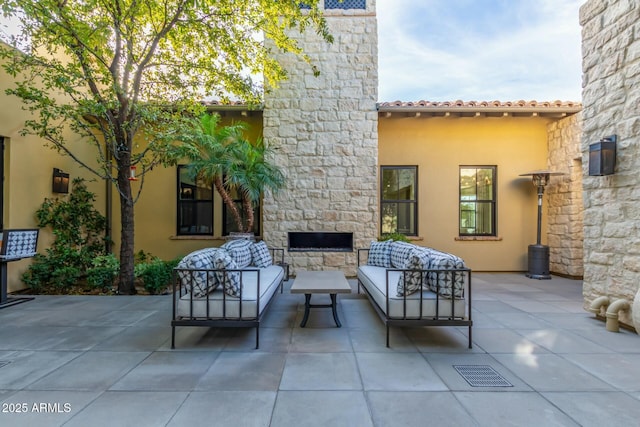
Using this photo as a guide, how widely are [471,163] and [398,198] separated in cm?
188

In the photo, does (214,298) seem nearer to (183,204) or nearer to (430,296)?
(430,296)

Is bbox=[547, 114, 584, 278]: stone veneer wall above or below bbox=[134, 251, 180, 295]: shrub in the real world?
above

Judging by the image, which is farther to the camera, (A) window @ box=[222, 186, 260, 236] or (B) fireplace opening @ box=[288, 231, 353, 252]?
A: (A) window @ box=[222, 186, 260, 236]

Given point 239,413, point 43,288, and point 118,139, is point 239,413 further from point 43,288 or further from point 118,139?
point 43,288

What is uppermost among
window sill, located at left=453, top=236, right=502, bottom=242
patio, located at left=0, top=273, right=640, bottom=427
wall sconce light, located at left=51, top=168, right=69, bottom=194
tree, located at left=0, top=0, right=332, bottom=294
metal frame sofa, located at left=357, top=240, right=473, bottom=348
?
tree, located at left=0, top=0, right=332, bottom=294

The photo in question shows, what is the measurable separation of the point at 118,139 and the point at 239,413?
504cm

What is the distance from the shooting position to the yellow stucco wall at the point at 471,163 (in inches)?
286

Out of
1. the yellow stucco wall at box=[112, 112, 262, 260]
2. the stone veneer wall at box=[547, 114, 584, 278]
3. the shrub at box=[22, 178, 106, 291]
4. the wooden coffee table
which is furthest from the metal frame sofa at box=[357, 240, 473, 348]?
the shrub at box=[22, 178, 106, 291]

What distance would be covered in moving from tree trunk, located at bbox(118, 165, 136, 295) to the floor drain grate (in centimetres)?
520

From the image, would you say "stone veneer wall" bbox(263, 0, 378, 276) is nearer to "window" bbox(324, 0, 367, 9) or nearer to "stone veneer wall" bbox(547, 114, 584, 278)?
Result: "window" bbox(324, 0, 367, 9)

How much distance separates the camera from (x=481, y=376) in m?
2.56

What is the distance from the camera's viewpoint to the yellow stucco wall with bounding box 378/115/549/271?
23.9ft

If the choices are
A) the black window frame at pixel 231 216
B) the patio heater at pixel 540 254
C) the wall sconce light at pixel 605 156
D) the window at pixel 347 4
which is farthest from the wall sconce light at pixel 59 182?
the patio heater at pixel 540 254

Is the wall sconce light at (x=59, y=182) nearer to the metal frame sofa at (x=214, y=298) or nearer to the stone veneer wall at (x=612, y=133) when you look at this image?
the metal frame sofa at (x=214, y=298)
